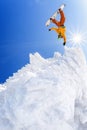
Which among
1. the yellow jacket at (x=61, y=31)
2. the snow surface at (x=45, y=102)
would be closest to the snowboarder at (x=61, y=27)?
the yellow jacket at (x=61, y=31)

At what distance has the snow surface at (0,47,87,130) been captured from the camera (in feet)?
87.1

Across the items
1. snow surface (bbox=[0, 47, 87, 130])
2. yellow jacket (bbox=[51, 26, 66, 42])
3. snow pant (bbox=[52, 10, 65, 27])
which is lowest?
snow surface (bbox=[0, 47, 87, 130])

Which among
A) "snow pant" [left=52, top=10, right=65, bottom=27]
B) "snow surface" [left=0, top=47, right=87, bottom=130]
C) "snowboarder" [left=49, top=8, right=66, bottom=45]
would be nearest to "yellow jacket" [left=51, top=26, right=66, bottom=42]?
"snowboarder" [left=49, top=8, right=66, bottom=45]

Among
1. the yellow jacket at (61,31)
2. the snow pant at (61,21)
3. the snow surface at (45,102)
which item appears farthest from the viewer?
the yellow jacket at (61,31)

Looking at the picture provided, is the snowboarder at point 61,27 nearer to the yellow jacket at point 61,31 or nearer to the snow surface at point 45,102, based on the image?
the yellow jacket at point 61,31

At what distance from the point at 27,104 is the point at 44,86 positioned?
245 centimetres

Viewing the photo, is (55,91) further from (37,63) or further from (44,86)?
(37,63)

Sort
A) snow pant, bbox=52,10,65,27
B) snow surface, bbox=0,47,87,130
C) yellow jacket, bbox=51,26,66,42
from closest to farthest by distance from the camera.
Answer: snow surface, bbox=0,47,87,130 → snow pant, bbox=52,10,65,27 → yellow jacket, bbox=51,26,66,42

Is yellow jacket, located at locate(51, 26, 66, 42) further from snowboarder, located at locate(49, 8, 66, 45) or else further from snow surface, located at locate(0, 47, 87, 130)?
snow surface, located at locate(0, 47, 87, 130)

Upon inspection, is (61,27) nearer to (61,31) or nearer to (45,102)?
(61,31)

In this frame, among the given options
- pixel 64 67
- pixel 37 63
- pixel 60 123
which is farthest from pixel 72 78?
pixel 37 63

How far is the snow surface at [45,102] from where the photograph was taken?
1045 inches

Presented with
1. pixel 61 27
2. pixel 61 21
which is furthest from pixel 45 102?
pixel 61 21

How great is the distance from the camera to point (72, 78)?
31781 millimetres
